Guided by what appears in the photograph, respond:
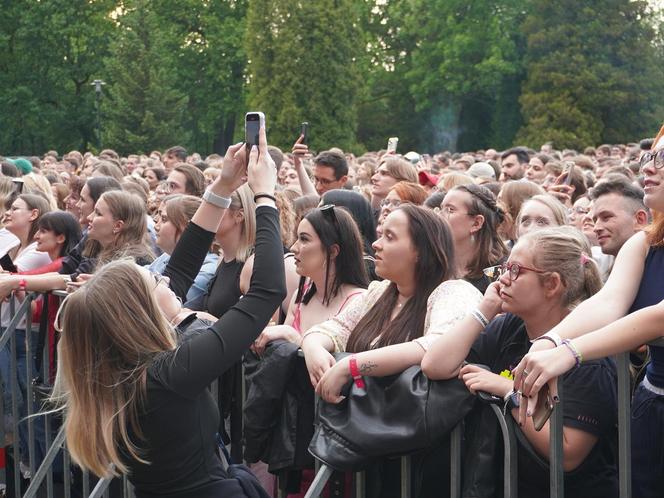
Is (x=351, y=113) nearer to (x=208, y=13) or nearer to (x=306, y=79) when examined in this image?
(x=306, y=79)

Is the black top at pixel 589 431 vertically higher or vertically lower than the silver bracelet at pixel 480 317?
lower

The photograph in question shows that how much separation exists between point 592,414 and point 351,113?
45.6 m

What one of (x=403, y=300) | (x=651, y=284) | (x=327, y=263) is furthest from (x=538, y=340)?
(x=327, y=263)

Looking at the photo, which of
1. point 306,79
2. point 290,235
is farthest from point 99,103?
point 290,235

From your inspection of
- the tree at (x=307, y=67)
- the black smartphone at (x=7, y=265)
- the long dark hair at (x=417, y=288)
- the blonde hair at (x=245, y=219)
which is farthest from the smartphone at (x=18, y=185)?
the tree at (x=307, y=67)

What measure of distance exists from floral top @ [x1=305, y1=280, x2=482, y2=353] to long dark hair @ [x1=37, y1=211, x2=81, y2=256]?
3388mm

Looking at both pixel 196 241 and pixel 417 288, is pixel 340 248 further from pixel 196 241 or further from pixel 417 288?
pixel 196 241

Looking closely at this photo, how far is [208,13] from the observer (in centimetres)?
5903

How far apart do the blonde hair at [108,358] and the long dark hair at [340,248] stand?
192cm

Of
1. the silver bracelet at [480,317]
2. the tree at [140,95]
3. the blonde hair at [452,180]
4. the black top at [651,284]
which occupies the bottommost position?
the tree at [140,95]

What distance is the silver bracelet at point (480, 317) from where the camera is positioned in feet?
13.0

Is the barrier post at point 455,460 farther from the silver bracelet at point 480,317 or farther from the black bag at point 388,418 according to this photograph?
the silver bracelet at point 480,317

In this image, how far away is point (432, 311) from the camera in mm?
4465

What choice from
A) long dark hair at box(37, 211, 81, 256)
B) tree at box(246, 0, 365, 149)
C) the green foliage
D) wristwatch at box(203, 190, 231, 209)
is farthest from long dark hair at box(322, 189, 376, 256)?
the green foliage
